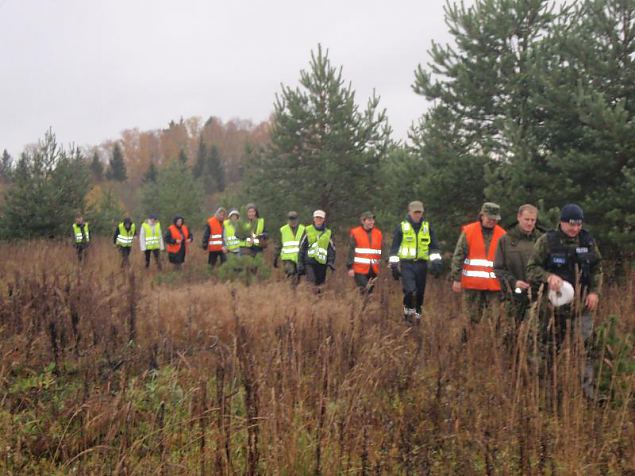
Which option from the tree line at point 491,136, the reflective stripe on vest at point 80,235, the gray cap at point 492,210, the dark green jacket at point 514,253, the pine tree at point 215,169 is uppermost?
the pine tree at point 215,169

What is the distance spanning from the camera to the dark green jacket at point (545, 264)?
178 inches

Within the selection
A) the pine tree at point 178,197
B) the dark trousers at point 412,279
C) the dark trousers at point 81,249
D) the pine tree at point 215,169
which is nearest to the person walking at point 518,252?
the dark trousers at point 412,279

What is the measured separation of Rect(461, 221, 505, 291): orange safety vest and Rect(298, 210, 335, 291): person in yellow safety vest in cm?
274

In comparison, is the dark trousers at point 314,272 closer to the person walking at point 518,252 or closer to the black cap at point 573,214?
the person walking at point 518,252

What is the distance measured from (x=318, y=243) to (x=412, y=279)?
1834mm

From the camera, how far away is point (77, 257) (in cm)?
1442

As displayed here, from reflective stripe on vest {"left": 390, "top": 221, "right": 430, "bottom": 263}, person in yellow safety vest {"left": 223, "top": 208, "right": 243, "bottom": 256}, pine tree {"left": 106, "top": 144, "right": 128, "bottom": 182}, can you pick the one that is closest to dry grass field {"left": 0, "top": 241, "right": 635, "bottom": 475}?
reflective stripe on vest {"left": 390, "top": 221, "right": 430, "bottom": 263}

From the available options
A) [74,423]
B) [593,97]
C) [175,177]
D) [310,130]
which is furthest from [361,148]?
[175,177]

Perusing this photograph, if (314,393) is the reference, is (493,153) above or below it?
above

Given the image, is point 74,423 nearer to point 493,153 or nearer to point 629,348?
point 629,348

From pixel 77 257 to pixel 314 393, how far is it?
12585mm

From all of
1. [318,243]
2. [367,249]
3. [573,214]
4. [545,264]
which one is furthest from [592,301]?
[318,243]

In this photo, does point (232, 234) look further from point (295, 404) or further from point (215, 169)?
point (215, 169)

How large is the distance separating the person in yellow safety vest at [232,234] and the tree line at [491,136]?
3.36m
